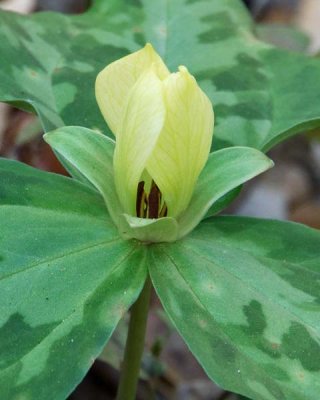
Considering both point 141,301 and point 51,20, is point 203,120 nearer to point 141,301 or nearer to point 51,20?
point 141,301

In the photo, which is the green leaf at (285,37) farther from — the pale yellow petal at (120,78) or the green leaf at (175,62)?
the pale yellow petal at (120,78)

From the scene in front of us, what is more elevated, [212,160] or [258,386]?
[212,160]

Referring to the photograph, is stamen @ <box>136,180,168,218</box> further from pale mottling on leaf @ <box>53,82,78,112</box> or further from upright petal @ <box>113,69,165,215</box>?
pale mottling on leaf @ <box>53,82,78,112</box>

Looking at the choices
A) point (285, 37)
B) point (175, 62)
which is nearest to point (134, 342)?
point (175, 62)

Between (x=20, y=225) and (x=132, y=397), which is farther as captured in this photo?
(x=132, y=397)

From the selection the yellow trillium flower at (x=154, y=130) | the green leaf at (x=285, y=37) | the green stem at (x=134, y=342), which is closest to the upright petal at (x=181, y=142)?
the yellow trillium flower at (x=154, y=130)

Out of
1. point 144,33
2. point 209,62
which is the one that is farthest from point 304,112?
point 144,33

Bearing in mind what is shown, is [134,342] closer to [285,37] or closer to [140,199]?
[140,199]

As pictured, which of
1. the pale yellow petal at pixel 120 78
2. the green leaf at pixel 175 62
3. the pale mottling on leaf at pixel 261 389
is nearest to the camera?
the pale mottling on leaf at pixel 261 389
